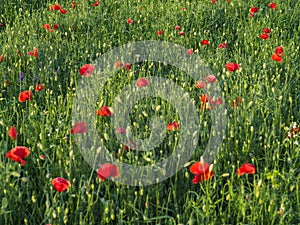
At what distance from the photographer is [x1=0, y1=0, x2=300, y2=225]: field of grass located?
200 cm

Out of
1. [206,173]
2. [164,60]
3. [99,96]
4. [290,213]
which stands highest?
[164,60]

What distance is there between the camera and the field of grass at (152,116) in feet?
6.55

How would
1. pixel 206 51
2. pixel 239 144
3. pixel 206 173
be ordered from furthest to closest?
pixel 206 51
pixel 239 144
pixel 206 173

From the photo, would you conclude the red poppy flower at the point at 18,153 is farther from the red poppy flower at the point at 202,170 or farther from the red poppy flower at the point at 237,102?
the red poppy flower at the point at 237,102

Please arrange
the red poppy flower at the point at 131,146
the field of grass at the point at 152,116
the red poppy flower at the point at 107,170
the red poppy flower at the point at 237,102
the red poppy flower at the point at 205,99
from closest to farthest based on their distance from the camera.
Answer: the red poppy flower at the point at 107,170, the field of grass at the point at 152,116, the red poppy flower at the point at 131,146, the red poppy flower at the point at 205,99, the red poppy flower at the point at 237,102

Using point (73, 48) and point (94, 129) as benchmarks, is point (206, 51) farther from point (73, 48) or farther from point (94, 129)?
point (94, 129)

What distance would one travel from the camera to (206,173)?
1.95 m

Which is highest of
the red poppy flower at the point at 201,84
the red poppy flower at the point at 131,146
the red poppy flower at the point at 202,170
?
the red poppy flower at the point at 201,84

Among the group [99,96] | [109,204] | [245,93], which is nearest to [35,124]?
[99,96]

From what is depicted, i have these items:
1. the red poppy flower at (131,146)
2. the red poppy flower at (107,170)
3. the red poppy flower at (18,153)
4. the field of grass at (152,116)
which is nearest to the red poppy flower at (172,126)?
the field of grass at (152,116)

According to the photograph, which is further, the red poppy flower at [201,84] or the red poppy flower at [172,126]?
the red poppy flower at [201,84]

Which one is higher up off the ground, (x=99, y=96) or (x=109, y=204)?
(x=99, y=96)

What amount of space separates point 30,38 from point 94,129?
5.63 ft

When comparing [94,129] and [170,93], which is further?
[170,93]
